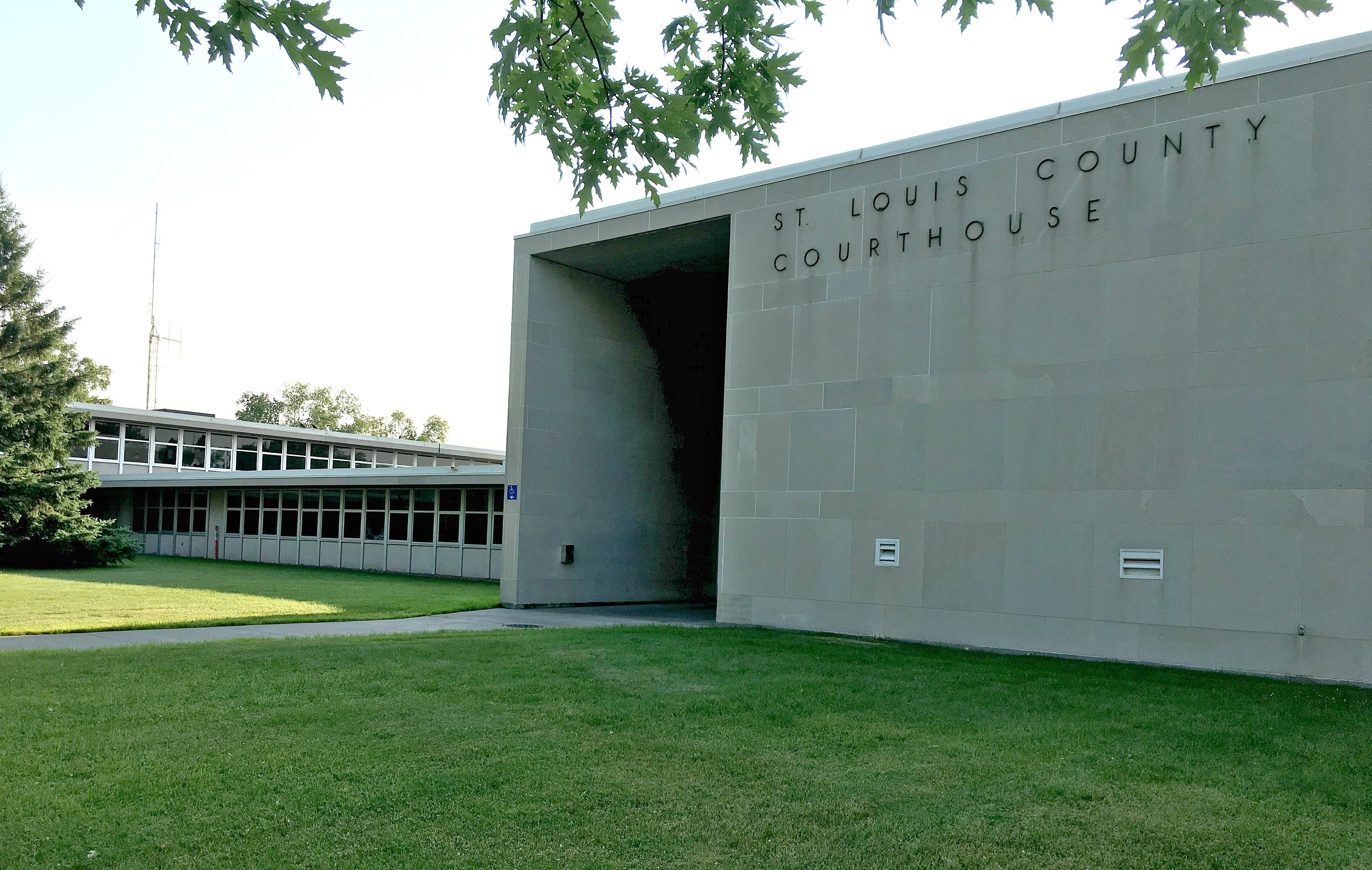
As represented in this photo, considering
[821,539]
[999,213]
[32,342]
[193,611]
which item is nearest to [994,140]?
[999,213]

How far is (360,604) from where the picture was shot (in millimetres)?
19188

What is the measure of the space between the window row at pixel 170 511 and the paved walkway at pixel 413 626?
23.8 meters

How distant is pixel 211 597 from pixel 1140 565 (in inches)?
626

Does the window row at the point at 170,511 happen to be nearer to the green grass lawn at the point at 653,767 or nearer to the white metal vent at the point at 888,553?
the green grass lawn at the point at 653,767

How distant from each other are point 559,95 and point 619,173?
49 centimetres

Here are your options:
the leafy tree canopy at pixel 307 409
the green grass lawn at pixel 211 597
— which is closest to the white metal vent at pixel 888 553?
the green grass lawn at pixel 211 597

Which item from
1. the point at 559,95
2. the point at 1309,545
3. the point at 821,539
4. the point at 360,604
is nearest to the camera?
the point at 559,95

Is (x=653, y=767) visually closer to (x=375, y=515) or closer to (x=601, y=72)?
(x=601, y=72)

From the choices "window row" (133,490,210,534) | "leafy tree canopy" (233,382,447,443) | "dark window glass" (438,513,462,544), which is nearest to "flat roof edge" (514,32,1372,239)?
"dark window glass" (438,513,462,544)

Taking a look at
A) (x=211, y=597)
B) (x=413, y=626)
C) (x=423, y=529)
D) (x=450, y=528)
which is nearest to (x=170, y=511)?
(x=423, y=529)

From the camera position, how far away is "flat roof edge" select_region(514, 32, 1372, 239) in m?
12.0

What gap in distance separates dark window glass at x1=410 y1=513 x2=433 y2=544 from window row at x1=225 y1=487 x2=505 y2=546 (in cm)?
1

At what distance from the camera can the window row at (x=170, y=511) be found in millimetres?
39188

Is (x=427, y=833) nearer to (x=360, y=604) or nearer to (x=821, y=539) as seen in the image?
(x=821, y=539)
